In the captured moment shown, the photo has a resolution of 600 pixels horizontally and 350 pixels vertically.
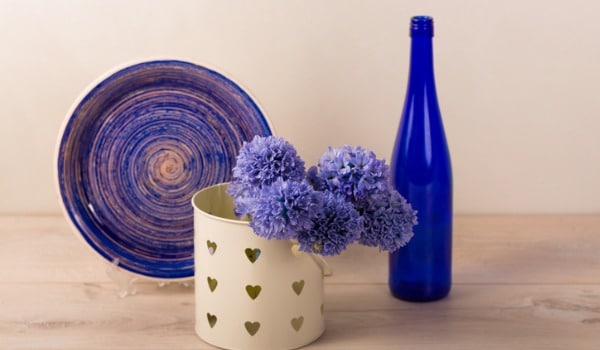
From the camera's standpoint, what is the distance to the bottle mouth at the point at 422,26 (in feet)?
3.44

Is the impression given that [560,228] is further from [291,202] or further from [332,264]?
[291,202]

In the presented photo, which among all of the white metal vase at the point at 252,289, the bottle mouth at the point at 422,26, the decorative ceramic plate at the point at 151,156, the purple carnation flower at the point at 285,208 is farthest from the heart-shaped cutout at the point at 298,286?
the bottle mouth at the point at 422,26

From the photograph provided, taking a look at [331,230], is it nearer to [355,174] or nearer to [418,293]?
[355,174]

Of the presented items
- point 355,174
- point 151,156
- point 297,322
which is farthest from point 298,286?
point 151,156

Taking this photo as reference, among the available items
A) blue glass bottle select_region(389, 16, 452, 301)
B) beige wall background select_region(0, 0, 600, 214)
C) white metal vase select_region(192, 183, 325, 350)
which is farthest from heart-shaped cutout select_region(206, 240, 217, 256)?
beige wall background select_region(0, 0, 600, 214)

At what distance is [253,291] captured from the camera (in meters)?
0.94

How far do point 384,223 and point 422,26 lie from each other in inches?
10.6

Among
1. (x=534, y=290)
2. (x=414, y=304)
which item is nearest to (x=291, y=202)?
(x=414, y=304)

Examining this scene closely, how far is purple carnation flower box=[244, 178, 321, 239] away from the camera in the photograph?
2.77 feet

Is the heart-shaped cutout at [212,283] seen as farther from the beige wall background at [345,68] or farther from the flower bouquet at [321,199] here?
the beige wall background at [345,68]

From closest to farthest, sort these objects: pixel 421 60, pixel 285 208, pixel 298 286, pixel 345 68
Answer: pixel 285 208, pixel 298 286, pixel 421 60, pixel 345 68

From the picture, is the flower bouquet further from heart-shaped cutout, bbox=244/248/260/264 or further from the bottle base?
the bottle base

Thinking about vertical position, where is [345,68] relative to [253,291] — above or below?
above

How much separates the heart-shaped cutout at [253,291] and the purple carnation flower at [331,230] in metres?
0.09
